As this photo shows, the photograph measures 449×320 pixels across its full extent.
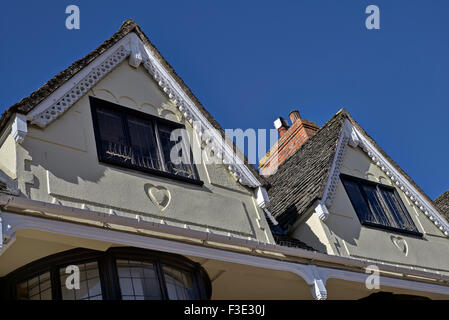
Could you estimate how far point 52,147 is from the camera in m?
9.11

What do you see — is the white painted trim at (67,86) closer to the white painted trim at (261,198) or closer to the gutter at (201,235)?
the gutter at (201,235)

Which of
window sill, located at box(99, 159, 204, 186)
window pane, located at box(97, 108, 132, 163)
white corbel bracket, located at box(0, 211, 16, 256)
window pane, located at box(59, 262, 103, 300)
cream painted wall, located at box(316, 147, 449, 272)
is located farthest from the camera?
cream painted wall, located at box(316, 147, 449, 272)

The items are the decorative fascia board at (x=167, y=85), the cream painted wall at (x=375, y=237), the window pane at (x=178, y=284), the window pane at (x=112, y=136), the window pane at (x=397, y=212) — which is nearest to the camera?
the window pane at (x=178, y=284)

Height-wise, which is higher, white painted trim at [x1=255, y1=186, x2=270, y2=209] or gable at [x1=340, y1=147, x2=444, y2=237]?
gable at [x1=340, y1=147, x2=444, y2=237]

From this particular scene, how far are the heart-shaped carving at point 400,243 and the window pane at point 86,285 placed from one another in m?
6.75

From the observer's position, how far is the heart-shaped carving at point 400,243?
12.9 metres

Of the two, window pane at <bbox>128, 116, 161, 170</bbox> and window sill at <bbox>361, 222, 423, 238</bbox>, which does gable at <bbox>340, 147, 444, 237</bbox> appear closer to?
window sill at <bbox>361, 222, 423, 238</bbox>

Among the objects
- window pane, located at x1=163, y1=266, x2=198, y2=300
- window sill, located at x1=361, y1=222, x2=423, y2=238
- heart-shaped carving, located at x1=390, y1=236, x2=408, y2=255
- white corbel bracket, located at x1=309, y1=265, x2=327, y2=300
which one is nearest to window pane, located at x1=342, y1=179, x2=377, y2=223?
window sill, located at x1=361, y1=222, x2=423, y2=238

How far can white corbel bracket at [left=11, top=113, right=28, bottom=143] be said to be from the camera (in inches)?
344

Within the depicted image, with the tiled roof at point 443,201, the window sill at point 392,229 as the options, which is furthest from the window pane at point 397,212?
the tiled roof at point 443,201

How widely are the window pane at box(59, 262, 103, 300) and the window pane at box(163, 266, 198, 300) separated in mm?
1005

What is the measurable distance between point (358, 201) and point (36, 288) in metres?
7.29

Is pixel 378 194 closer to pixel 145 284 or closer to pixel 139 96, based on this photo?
pixel 139 96

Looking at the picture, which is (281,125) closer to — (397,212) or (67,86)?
(397,212)
